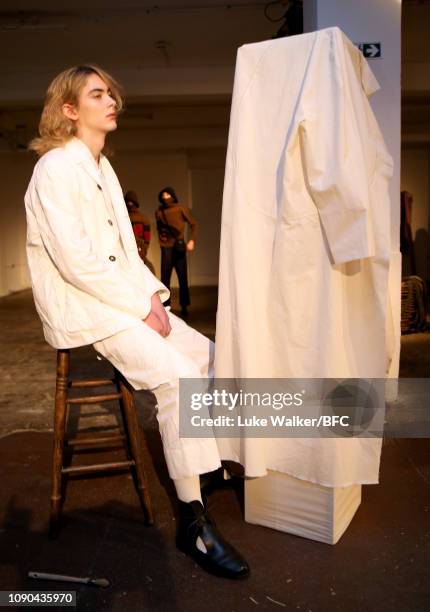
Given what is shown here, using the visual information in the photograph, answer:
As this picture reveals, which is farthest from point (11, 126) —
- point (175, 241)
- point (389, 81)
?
point (389, 81)

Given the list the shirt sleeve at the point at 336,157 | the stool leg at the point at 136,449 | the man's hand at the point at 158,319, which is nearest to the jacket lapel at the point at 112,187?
the man's hand at the point at 158,319

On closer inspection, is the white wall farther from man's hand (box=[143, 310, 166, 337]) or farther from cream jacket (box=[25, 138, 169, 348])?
man's hand (box=[143, 310, 166, 337])

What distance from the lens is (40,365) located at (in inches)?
173

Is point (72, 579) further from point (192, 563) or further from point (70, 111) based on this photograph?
point (70, 111)

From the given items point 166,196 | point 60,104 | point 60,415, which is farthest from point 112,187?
point 166,196

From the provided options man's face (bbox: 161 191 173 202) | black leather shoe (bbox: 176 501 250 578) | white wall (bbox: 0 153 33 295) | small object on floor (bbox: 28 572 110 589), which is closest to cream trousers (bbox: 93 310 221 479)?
black leather shoe (bbox: 176 501 250 578)

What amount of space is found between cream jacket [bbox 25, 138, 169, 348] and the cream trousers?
0.06 m

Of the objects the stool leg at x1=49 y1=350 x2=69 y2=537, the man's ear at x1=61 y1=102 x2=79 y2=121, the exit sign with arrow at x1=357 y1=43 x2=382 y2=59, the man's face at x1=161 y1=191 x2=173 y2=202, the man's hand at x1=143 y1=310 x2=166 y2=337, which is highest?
the exit sign with arrow at x1=357 y1=43 x2=382 y2=59

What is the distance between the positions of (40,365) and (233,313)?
3.10 m

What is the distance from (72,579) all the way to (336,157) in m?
1.36

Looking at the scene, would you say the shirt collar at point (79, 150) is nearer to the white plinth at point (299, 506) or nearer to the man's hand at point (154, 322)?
the man's hand at point (154, 322)

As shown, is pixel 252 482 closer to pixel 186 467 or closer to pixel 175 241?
pixel 186 467

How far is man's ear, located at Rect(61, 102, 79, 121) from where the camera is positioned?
1.84 m

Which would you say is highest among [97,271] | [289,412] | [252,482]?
[97,271]
